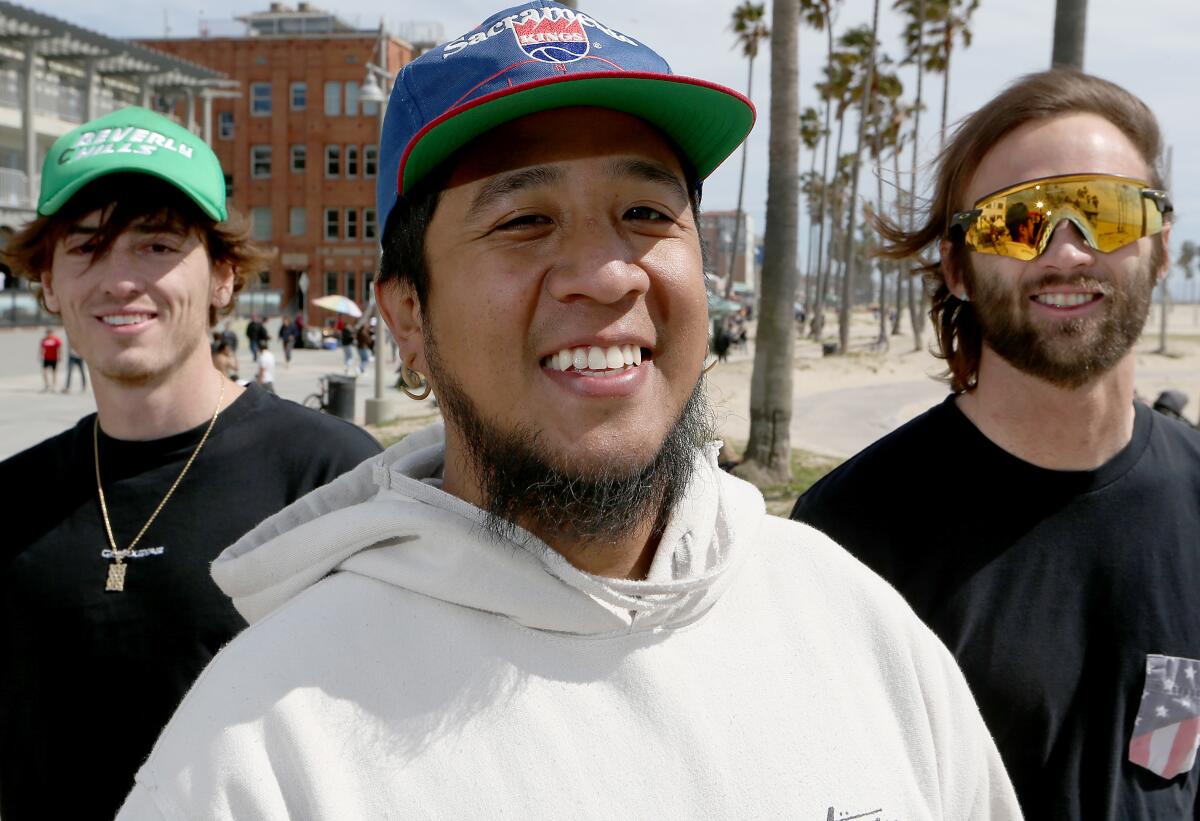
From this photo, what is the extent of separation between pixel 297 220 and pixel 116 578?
225 feet

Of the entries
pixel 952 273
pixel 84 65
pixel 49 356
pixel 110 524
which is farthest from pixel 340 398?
pixel 84 65

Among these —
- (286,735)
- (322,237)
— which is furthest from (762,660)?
(322,237)

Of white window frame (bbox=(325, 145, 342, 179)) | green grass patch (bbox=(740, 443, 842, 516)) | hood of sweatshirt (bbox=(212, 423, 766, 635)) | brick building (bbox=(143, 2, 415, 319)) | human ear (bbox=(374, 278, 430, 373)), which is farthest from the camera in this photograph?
white window frame (bbox=(325, 145, 342, 179))

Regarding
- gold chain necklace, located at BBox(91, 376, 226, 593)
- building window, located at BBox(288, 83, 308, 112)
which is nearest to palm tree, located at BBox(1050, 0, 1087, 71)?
gold chain necklace, located at BBox(91, 376, 226, 593)

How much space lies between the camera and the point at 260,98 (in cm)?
6769

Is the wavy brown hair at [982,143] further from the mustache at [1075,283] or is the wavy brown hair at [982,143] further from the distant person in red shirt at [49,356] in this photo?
the distant person in red shirt at [49,356]

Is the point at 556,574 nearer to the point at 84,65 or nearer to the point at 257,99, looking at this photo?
the point at 84,65

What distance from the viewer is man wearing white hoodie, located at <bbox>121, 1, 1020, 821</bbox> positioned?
1.48 metres

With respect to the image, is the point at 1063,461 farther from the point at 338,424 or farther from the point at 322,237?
the point at 322,237

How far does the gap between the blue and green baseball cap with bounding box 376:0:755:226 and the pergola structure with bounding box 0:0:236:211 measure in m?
41.5

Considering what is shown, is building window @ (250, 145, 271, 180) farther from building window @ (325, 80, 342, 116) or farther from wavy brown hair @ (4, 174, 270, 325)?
wavy brown hair @ (4, 174, 270, 325)

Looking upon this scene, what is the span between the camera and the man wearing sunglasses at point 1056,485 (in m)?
2.30

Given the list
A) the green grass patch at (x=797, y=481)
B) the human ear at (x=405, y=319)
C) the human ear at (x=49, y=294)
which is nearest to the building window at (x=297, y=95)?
the green grass patch at (x=797, y=481)

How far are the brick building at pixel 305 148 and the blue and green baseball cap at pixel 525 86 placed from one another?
65.6 meters
